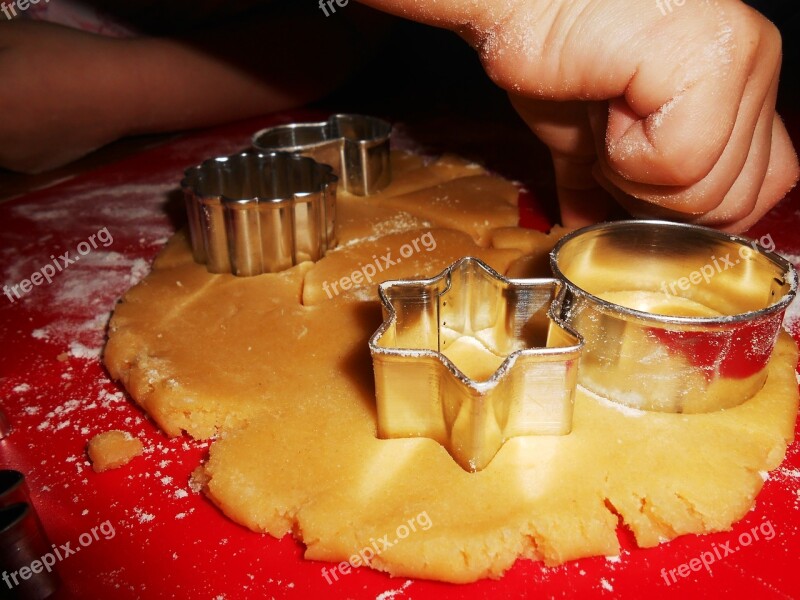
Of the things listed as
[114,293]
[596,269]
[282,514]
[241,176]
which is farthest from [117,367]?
[596,269]

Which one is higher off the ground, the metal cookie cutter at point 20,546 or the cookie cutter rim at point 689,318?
the cookie cutter rim at point 689,318

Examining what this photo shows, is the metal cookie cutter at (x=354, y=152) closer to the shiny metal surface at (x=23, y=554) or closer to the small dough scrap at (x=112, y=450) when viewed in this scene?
the small dough scrap at (x=112, y=450)

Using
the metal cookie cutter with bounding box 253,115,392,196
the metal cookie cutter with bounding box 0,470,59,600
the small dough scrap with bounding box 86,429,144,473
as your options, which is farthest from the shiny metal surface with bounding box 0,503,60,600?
the metal cookie cutter with bounding box 253,115,392,196

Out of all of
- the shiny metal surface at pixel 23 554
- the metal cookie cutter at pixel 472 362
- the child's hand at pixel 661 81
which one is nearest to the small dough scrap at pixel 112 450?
the shiny metal surface at pixel 23 554

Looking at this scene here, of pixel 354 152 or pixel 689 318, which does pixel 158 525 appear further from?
pixel 354 152

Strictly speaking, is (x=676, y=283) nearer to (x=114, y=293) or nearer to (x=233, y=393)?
(x=233, y=393)

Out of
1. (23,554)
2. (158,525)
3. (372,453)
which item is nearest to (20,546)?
(23,554)
